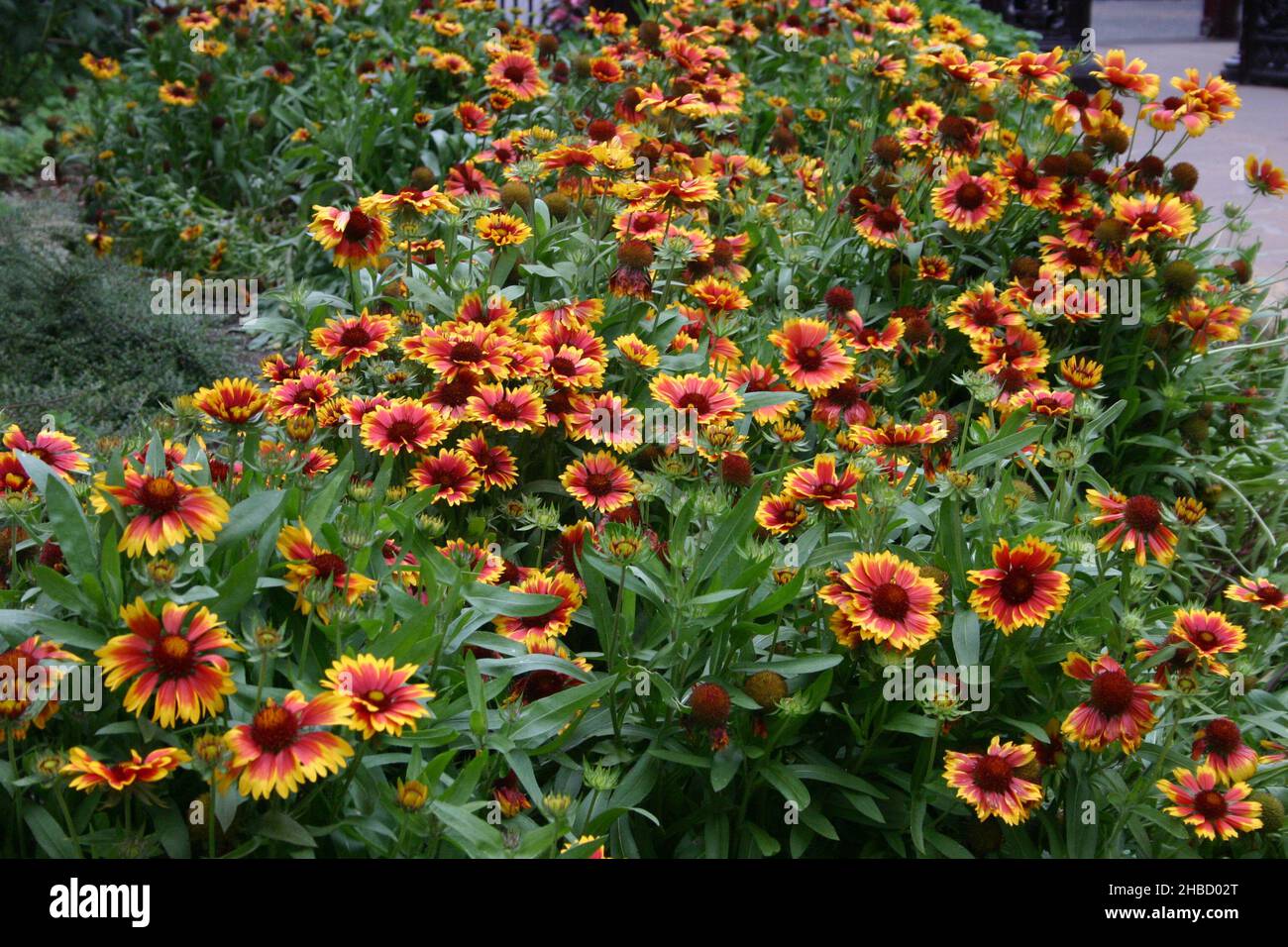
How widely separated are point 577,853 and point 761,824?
397mm

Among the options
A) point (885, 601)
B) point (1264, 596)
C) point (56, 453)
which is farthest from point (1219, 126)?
point (56, 453)

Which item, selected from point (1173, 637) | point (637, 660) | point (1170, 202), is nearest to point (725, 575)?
point (637, 660)

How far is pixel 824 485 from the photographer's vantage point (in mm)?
1825

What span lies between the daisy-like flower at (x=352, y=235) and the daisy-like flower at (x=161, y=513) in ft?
2.94

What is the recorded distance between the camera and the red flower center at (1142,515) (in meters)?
1.75

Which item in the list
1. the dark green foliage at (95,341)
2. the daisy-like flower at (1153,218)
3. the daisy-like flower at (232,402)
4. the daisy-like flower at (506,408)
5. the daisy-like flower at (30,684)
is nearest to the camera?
the daisy-like flower at (30,684)

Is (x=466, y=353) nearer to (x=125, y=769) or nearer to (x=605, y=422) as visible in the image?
(x=605, y=422)

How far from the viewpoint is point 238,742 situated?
1.31 metres

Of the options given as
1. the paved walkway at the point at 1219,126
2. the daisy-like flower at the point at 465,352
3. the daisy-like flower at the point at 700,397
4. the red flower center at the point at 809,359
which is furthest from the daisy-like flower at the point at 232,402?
the paved walkway at the point at 1219,126

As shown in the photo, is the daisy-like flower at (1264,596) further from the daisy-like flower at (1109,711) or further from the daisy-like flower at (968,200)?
the daisy-like flower at (968,200)

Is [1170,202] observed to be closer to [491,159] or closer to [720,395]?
[720,395]

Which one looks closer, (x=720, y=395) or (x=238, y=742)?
(x=238, y=742)

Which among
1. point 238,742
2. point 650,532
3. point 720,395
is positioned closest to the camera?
point 238,742

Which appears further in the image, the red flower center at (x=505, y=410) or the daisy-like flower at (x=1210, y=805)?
the red flower center at (x=505, y=410)
